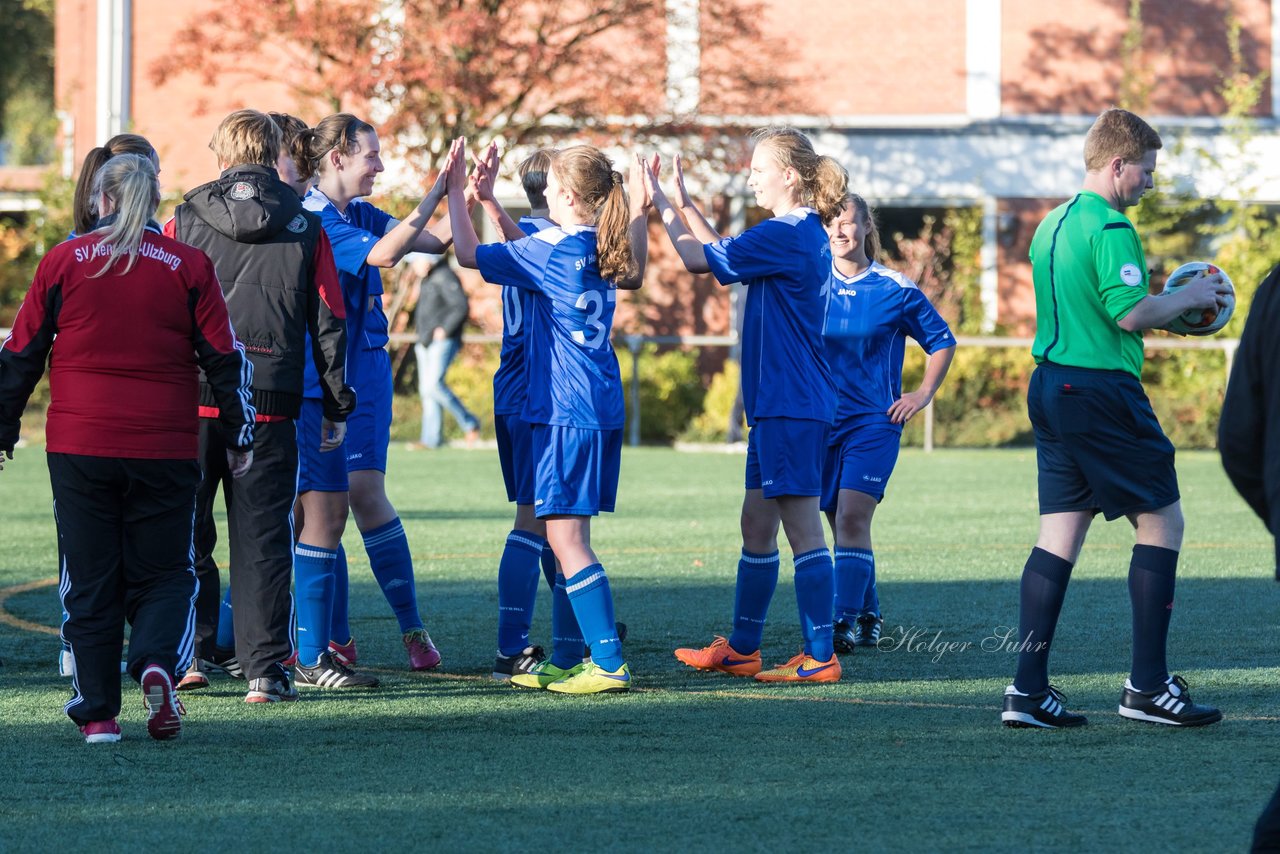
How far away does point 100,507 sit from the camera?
5453mm

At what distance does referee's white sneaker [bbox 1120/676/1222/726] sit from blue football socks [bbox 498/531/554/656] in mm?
2266

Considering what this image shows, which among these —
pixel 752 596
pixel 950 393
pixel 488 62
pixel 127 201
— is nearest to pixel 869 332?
pixel 752 596

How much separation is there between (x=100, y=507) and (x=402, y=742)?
1.20 meters

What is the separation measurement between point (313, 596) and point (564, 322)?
56.4 inches

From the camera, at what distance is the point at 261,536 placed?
6.11 m

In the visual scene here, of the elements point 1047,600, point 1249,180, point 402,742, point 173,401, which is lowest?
point 402,742

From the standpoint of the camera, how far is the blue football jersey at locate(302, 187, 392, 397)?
6480mm

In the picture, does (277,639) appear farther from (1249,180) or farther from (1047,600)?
(1249,180)

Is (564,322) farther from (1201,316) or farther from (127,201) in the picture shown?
(1201,316)

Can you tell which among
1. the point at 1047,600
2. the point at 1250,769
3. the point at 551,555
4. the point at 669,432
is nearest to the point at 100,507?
the point at 551,555

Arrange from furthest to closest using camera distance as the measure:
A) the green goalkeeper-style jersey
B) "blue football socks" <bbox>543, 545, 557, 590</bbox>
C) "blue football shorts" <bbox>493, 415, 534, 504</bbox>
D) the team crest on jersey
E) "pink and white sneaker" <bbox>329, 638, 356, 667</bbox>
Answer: "blue football socks" <bbox>543, 545, 557, 590</bbox> < "pink and white sneaker" <bbox>329, 638, 356, 667</bbox> < "blue football shorts" <bbox>493, 415, 534, 504</bbox> < the team crest on jersey < the green goalkeeper-style jersey

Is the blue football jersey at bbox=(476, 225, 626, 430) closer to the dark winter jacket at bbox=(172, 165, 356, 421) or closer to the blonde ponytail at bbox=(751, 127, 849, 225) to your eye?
the dark winter jacket at bbox=(172, 165, 356, 421)

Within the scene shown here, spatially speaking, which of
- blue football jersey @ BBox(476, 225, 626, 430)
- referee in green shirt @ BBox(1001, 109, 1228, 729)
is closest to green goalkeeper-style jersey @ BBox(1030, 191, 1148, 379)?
referee in green shirt @ BBox(1001, 109, 1228, 729)

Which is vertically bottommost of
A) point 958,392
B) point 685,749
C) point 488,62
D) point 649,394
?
point 685,749
